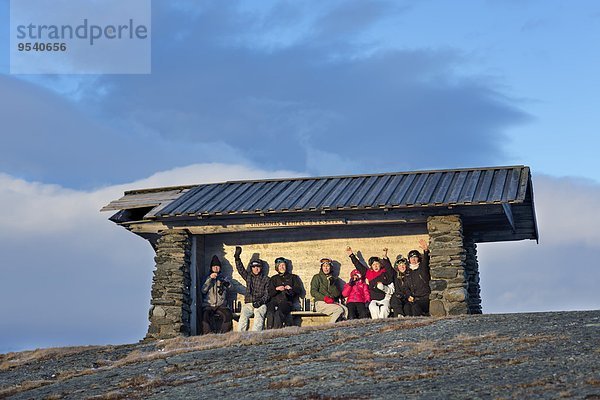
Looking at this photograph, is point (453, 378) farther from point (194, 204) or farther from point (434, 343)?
point (194, 204)

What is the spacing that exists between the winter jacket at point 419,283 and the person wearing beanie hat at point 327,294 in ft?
6.05

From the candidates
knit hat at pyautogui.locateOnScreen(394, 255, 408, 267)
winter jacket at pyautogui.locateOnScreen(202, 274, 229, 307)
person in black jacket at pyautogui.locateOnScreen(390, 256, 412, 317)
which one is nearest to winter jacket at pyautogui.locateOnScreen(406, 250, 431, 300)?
person in black jacket at pyautogui.locateOnScreen(390, 256, 412, 317)

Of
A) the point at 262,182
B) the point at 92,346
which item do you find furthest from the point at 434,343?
the point at 262,182

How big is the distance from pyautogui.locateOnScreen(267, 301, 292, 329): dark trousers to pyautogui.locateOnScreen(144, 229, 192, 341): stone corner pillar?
84.7 inches

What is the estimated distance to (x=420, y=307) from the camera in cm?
2183

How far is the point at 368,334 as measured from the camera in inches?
714

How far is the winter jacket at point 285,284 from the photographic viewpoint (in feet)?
76.1

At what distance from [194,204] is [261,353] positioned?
26.2 ft

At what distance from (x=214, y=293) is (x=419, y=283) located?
5.47 meters

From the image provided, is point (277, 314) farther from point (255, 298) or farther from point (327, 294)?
point (327, 294)

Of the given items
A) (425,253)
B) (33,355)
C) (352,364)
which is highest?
(425,253)

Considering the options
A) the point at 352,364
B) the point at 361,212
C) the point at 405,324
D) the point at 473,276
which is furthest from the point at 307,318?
the point at 352,364

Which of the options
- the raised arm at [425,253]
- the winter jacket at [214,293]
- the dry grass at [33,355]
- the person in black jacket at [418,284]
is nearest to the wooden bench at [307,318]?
the winter jacket at [214,293]

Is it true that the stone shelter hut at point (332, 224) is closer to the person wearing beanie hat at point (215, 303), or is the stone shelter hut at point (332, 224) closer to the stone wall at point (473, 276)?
the stone wall at point (473, 276)
